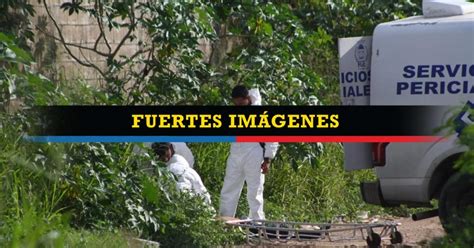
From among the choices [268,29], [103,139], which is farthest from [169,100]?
[103,139]

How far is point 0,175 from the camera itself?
909cm

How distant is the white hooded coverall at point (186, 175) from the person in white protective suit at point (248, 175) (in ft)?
1.35

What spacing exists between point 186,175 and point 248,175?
2.58 ft

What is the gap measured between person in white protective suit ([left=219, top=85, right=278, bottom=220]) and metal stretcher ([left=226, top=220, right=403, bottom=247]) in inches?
27.1

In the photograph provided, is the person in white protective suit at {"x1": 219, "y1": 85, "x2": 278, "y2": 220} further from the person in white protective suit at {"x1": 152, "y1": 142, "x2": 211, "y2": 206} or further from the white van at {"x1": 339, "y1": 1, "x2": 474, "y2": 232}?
the white van at {"x1": 339, "y1": 1, "x2": 474, "y2": 232}

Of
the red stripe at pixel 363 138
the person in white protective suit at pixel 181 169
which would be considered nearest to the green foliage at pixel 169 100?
the person in white protective suit at pixel 181 169

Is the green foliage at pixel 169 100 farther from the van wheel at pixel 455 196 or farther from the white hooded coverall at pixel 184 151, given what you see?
the van wheel at pixel 455 196

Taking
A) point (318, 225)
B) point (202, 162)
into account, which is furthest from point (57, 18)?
point (318, 225)

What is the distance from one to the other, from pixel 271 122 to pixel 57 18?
8.83ft

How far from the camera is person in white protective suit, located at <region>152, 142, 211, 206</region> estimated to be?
11.5 m

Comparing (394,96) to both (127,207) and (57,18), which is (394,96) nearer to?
(127,207)

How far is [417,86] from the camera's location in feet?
33.9

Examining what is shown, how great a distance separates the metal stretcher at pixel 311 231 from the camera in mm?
10953

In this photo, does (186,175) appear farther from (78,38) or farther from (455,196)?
(455,196)
